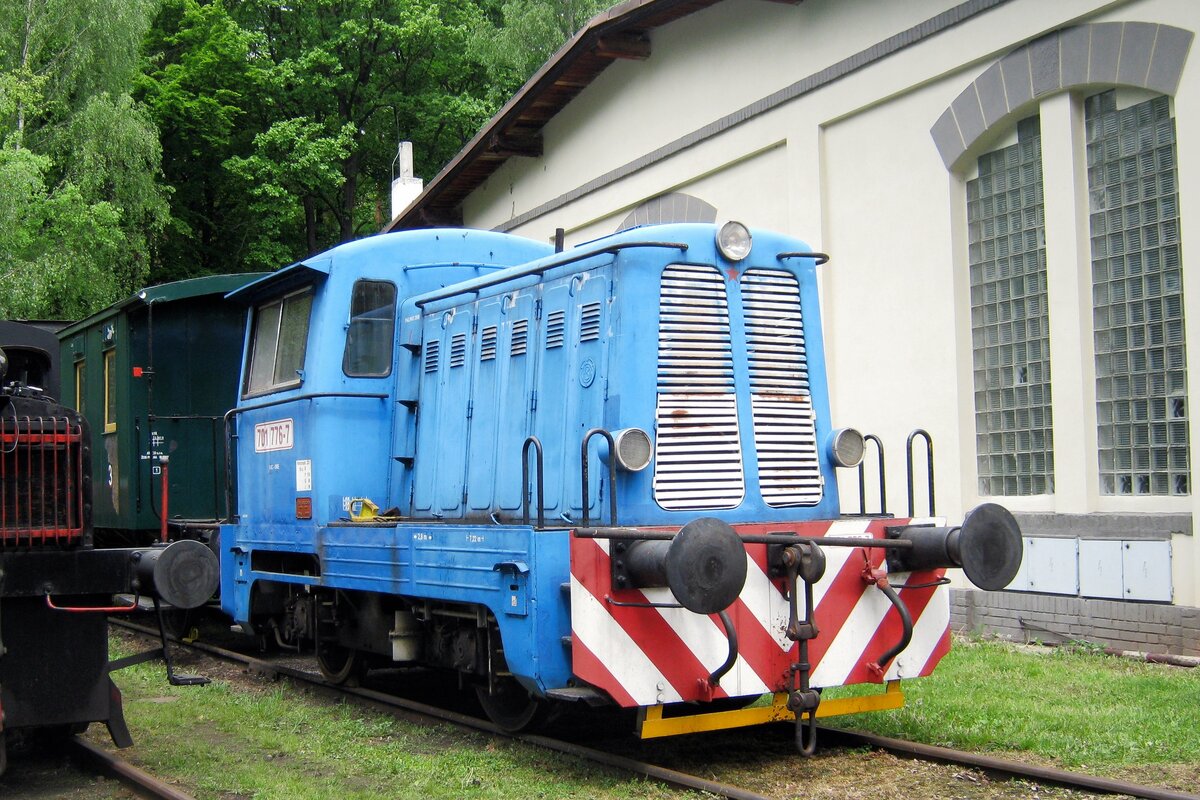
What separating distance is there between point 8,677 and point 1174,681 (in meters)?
6.71

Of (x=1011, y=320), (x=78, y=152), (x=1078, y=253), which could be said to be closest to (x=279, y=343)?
(x=1011, y=320)

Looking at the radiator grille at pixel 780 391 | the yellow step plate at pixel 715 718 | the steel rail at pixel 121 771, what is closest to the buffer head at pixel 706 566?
the yellow step plate at pixel 715 718

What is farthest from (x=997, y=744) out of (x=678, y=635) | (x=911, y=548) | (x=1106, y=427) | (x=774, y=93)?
(x=774, y=93)

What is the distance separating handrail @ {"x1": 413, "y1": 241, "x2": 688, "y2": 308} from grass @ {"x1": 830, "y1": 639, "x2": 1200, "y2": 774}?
2899mm

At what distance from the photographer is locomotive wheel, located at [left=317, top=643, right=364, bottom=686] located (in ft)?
26.4

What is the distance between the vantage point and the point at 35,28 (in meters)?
22.2

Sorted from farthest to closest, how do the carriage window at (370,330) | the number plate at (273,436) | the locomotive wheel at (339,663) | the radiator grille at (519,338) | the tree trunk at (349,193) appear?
the tree trunk at (349,193)
the locomotive wheel at (339,663)
the number plate at (273,436)
the carriage window at (370,330)
the radiator grille at (519,338)

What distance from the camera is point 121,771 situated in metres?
5.68

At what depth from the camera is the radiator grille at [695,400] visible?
5.79 m

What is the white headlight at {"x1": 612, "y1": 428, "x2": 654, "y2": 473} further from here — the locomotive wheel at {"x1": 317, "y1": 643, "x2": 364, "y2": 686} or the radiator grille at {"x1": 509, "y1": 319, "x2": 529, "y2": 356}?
the locomotive wheel at {"x1": 317, "y1": 643, "x2": 364, "y2": 686}

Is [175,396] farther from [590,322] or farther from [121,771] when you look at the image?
[590,322]

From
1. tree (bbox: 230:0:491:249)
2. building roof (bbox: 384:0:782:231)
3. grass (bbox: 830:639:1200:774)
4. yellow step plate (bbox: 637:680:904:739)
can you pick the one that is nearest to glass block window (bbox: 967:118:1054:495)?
grass (bbox: 830:639:1200:774)

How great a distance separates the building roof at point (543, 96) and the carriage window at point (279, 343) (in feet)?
20.3

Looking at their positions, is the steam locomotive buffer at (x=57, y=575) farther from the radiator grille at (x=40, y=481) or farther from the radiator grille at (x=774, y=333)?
the radiator grille at (x=774, y=333)
